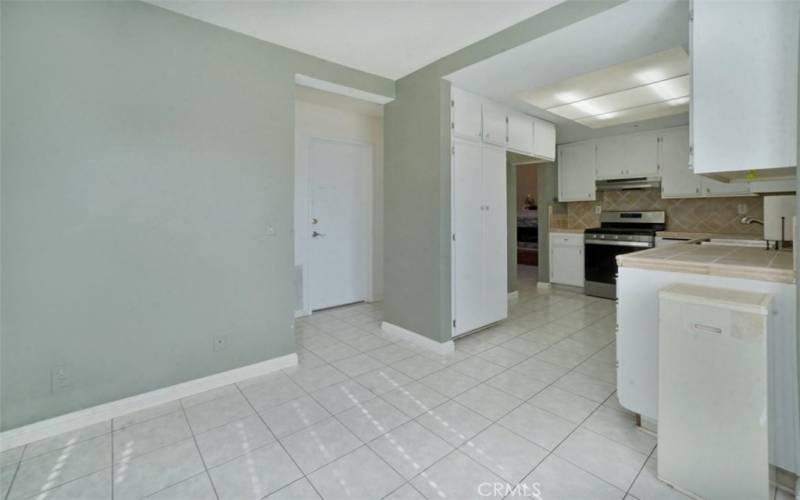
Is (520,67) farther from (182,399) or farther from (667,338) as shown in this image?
(182,399)

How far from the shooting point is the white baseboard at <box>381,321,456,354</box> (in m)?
3.14

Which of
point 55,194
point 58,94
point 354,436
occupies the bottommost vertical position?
point 354,436

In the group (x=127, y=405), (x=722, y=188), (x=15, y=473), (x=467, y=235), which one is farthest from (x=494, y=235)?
(x=15, y=473)

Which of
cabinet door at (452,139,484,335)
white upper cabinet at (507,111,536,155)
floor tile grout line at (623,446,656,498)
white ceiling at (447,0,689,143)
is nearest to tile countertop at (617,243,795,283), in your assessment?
floor tile grout line at (623,446,656,498)

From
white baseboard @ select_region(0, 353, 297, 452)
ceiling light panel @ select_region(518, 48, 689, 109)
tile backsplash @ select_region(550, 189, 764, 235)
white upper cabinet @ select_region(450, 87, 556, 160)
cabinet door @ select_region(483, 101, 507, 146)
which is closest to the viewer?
white baseboard @ select_region(0, 353, 297, 452)

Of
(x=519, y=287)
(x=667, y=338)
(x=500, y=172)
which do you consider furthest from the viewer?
(x=519, y=287)

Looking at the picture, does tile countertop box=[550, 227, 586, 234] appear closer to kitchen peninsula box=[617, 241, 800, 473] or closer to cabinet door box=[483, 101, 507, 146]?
cabinet door box=[483, 101, 507, 146]

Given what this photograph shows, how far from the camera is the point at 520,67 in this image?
2.74 metres

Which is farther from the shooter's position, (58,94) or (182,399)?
(182,399)

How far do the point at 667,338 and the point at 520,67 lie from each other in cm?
219

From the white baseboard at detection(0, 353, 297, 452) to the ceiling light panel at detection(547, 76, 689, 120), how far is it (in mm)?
3925

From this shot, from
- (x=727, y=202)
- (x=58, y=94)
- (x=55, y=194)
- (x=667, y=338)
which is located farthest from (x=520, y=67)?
(x=727, y=202)

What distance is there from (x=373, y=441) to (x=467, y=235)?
2.06 metres

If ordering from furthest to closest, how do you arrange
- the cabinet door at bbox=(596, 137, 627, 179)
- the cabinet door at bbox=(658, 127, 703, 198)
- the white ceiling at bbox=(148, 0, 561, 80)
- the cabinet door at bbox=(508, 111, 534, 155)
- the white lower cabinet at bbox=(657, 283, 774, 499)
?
the cabinet door at bbox=(596, 137, 627, 179) → the cabinet door at bbox=(658, 127, 703, 198) → the cabinet door at bbox=(508, 111, 534, 155) → the white ceiling at bbox=(148, 0, 561, 80) → the white lower cabinet at bbox=(657, 283, 774, 499)
